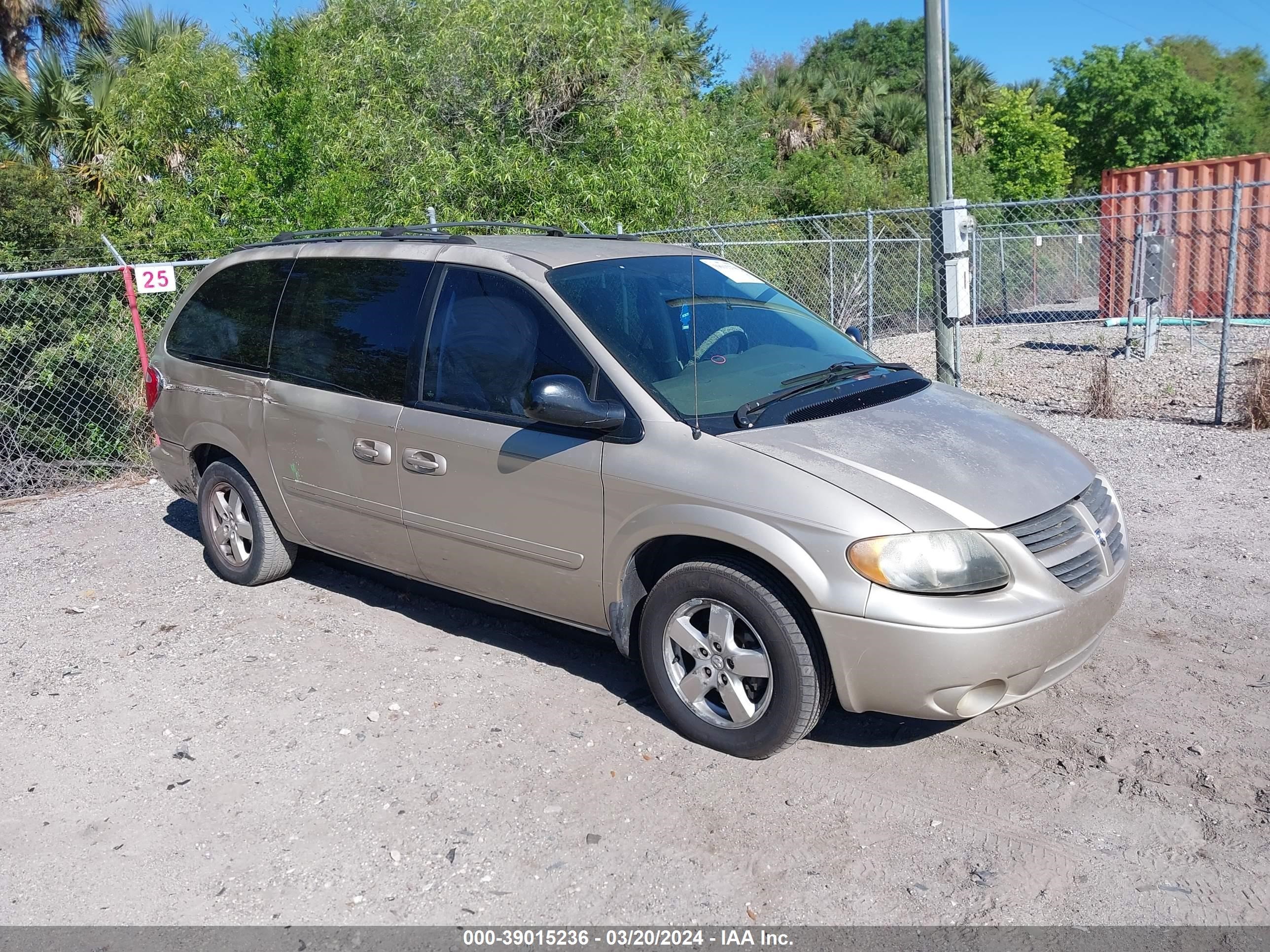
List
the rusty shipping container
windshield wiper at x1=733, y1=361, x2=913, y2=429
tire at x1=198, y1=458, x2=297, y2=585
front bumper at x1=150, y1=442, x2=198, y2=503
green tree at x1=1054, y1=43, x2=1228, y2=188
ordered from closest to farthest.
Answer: windshield wiper at x1=733, y1=361, x2=913, y2=429, tire at x1=198, y1=458, x2=297, y2=585, front bumper at x1=150, y1=442, x2=198, y2=503, the rusty shipping container, green tree at x1=1054, y1=43, x2=1228, y2=188

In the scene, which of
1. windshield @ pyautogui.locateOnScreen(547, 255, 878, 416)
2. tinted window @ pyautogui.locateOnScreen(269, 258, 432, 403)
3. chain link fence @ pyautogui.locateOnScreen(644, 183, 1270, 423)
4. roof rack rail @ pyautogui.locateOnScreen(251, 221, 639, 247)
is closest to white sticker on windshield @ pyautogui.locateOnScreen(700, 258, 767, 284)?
windshield @ pyautogui.locateOnScreen(547, 255, 878, 416)

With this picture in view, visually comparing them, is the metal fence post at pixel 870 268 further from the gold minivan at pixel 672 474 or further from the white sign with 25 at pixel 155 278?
the white sign with 25 at pixel 155 278

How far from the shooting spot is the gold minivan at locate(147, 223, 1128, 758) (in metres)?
3.54

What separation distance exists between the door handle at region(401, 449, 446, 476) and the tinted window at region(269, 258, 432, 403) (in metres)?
0.26

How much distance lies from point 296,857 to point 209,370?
3.14 meters

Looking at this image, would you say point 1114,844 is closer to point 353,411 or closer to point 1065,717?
point 1065,717

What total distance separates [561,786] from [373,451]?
1794mm

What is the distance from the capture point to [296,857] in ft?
11.3

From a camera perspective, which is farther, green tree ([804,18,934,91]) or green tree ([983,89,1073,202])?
green tree ([804,18,934,91])

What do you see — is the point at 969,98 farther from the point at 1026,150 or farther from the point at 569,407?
the point at 569,407

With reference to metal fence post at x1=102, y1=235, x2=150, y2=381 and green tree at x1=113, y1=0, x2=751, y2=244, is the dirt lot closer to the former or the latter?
metal fence post at x1=102, y1=235, x2=150, y2=381

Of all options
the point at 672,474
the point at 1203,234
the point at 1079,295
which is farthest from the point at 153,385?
the point at 1079,295

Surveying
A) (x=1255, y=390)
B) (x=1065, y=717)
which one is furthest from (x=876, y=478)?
(x=1255, y=390)

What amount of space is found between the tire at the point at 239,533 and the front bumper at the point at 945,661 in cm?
335
